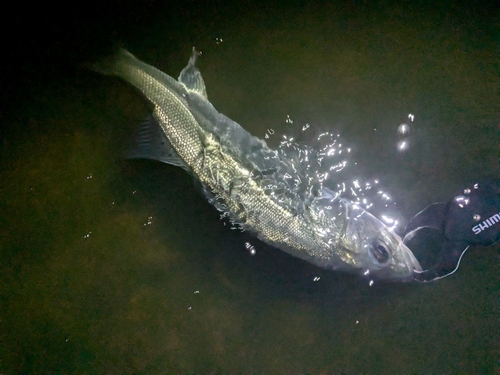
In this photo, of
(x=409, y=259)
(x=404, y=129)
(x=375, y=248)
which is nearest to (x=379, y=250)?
(x=375, y=248)

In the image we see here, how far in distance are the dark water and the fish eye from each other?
34cm

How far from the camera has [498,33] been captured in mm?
2543

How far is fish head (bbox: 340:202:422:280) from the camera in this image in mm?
2303

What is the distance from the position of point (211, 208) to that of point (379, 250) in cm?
130

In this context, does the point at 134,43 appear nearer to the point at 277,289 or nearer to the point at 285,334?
the point at 277,289

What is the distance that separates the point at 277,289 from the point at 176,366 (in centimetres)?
104

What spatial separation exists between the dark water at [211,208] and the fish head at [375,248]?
27 centimetres

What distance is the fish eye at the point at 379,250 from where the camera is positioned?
230cm

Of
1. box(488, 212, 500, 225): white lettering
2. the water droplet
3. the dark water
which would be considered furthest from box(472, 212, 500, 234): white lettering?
the water droplet

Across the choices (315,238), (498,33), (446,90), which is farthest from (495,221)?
(498,33)

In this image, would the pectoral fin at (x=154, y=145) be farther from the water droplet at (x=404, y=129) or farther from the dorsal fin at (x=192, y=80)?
the water droplet at (x=404, y=129)

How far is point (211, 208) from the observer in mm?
2629

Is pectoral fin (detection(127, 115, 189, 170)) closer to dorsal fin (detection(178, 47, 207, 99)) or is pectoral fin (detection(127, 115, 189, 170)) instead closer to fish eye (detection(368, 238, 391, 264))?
dorsal fin (detection(178, 47, 207, 99))

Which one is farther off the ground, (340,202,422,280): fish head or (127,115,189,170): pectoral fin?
(127,115,189,170): pectoral fin
